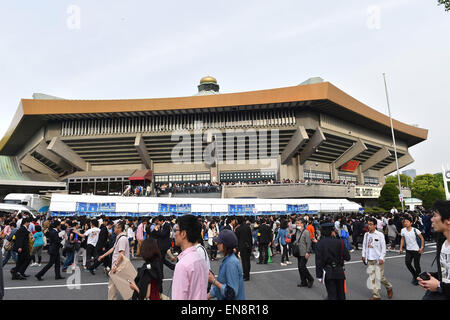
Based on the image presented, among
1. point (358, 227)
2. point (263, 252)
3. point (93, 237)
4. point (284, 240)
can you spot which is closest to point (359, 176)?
point (358, 227)

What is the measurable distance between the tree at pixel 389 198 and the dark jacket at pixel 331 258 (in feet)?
136

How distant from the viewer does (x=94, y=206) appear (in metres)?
19.0

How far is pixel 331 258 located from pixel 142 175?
4004 centimetres

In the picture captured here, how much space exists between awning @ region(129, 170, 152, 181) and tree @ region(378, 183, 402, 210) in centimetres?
3403

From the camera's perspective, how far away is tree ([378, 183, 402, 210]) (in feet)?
135

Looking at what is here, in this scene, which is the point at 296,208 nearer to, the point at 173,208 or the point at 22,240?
the point at 173,208

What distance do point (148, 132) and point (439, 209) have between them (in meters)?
41.1

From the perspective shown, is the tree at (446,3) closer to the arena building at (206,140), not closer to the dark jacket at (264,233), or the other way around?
the dark jacket at (264,233)

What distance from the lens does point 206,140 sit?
136ft

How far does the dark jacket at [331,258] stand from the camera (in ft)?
17.4

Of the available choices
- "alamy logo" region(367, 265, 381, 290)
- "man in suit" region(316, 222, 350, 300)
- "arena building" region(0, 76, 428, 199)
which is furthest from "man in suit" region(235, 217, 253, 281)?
"arena building" region(0, 76, 428, 199)

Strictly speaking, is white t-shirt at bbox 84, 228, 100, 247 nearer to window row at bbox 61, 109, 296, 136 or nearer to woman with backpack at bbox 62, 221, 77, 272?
woman with backpack at bbox 62, 221, 77, 272

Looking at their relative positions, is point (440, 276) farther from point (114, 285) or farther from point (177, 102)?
Result: point (177, 102)
